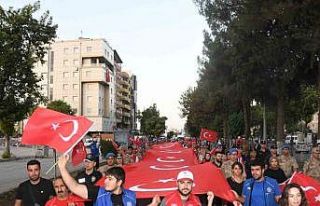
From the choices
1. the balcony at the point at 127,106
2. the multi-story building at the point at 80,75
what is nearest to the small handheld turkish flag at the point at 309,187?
the multi-story building at the point at 80,75

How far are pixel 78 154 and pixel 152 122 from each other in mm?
109211

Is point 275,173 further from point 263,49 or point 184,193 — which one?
point 263,49

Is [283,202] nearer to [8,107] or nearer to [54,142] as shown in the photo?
[54,142]

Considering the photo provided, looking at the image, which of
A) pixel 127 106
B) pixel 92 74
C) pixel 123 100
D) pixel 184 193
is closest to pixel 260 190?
pixel 184 193

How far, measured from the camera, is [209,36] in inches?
1500

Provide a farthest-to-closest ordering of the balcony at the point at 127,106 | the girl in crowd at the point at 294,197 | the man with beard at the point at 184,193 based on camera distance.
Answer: the balcony at the point at 127,106 → the man with beard at the point at 184,193 → the girl in crowd at the point at 294,197

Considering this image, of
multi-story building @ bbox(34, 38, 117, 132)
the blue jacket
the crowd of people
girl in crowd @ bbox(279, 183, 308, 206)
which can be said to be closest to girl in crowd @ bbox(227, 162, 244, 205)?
the crowd of people

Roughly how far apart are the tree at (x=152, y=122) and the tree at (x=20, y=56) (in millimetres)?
101867

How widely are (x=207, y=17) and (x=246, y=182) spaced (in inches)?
1039

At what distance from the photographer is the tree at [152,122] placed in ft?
395

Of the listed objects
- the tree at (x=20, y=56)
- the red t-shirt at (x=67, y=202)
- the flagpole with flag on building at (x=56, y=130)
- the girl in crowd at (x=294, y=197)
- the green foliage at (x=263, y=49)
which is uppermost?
the green foliage at (x=263, y=49)

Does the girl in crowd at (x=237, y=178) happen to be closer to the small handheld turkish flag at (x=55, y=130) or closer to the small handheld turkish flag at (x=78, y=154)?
the small handheld turkish flag at (x=55, y=130)

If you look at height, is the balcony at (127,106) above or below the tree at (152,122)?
above

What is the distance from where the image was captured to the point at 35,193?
23.8 feet
